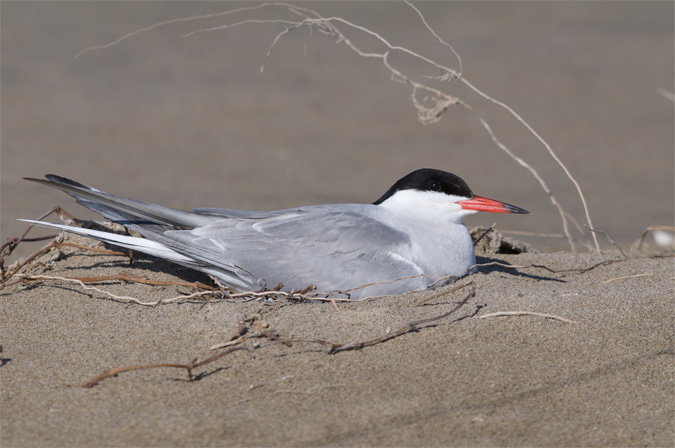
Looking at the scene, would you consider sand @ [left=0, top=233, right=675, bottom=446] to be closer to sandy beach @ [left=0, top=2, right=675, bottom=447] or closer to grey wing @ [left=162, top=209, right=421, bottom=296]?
sandy beach @ [left=0, top=2, right=675, bottom=447]

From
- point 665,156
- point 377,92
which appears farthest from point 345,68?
point 665,156

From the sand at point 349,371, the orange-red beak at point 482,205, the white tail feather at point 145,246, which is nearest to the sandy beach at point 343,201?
the sand at point 349,371

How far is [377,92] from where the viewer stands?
976 centimetres

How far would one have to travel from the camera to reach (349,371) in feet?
8.56

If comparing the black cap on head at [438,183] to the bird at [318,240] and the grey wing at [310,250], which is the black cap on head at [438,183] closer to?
the bird at [318,240]

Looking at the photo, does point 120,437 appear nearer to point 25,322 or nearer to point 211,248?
point 25,322

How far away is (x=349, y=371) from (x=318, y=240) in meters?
0.91

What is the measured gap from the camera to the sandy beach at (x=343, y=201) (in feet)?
7.88

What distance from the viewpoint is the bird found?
3.33m

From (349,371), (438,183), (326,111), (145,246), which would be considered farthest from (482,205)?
(326,111)

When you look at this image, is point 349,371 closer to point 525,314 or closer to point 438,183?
point 525,314

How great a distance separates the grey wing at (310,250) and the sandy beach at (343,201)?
20 centimetres

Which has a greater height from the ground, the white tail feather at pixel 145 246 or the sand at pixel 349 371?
the white tail feather at pixel 145 246

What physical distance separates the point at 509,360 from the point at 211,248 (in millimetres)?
1461
